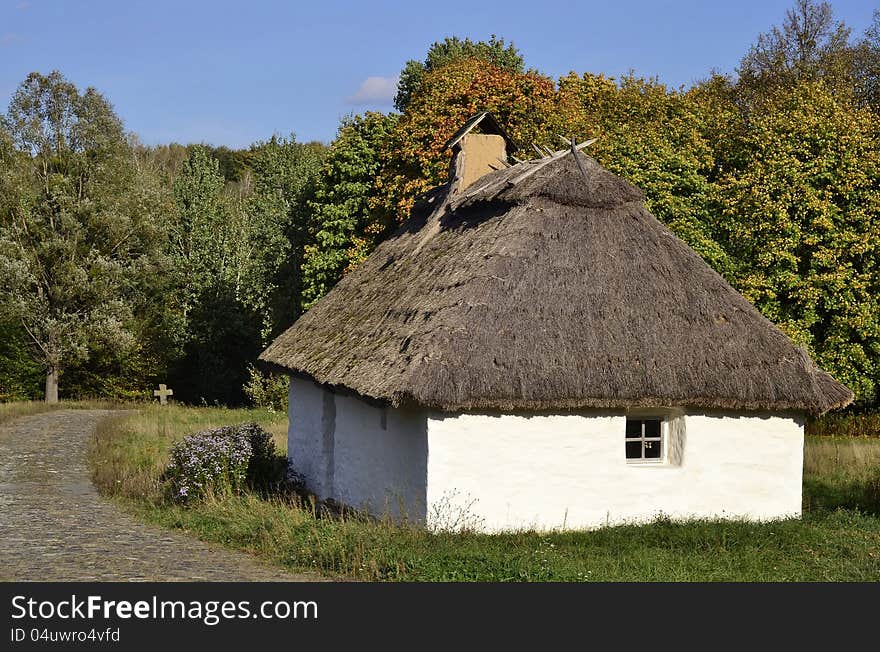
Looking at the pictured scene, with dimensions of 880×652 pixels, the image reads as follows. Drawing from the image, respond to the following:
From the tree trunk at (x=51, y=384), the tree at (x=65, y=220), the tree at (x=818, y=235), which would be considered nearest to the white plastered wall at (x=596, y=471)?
the tree at (x=818, y=235)

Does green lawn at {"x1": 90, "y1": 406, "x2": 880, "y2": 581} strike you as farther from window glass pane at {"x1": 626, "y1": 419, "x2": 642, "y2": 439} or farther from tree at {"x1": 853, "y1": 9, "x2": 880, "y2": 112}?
tree at {"x1": 853, "y1": 9, "x2": 880, "y2": 112}

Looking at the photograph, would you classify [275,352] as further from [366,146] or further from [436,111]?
[366,146]

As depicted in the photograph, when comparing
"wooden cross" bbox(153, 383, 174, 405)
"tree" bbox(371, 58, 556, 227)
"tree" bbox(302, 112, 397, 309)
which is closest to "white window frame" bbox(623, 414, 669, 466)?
"tree" bbox(371, 58, 556, 227)

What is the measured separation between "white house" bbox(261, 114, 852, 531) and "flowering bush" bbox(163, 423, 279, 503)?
1554 millimetres

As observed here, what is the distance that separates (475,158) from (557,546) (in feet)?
29.2

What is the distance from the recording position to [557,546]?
11.9 m

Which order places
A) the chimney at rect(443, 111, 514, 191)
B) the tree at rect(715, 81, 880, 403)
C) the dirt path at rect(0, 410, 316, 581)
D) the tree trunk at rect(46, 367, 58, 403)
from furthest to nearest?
1. the tree trunk at rect(46, 367, 58, 403)
2. the tree at rect(715, 81, 880, 403)
3. the chimney at rect(443, 111, 514, 191)
4. the dirt path at rect(0, 410, 316, 581)

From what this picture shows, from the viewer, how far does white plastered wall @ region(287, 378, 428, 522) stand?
1287cm

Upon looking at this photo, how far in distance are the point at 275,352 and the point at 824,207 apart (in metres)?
14.3

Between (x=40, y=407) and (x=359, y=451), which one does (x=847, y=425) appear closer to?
(x=359, y=451)

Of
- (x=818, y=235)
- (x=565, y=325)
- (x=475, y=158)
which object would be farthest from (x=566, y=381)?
(x=818, y=235)

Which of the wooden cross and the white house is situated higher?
the white house

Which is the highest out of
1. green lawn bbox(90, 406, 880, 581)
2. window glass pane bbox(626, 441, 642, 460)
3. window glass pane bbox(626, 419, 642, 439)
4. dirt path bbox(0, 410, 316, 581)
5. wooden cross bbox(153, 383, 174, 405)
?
window glass pane bbox(626, 419, 642, 439)

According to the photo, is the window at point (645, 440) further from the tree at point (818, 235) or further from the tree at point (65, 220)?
the tree at point (65, 220)
